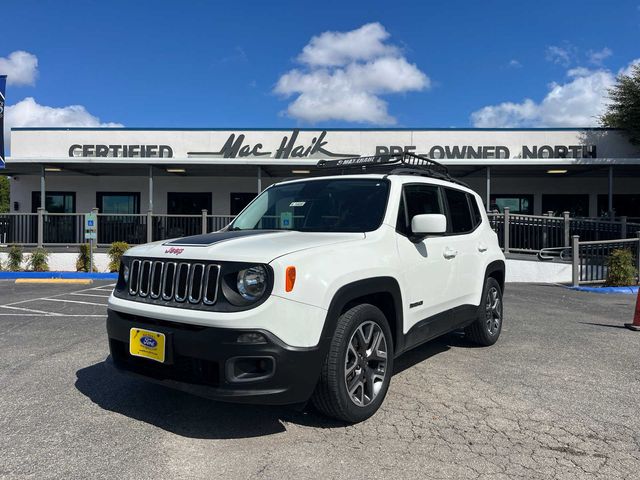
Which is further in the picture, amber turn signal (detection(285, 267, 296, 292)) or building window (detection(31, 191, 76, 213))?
building window (detection(31, 191, 76, 213))

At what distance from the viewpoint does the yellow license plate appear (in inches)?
124

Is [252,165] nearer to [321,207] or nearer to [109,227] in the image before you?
[109,227]

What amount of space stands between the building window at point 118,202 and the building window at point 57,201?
107 cm

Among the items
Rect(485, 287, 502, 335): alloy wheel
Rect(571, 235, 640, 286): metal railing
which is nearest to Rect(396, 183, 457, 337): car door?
Rect(485, 287, 502, 335): alloy wheel

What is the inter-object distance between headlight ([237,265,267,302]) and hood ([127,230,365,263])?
7cm

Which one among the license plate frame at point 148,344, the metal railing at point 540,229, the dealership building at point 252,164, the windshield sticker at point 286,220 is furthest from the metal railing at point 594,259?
the license plate frame at point 148,344

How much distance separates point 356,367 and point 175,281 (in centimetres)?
137

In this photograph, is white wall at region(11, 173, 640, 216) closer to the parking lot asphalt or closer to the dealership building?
the dealership building

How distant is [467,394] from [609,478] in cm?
141

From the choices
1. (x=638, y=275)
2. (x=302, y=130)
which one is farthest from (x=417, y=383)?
(x=302, y=130)

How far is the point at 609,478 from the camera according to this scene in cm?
273

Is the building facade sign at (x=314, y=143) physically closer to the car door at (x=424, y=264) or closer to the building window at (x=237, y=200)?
the building window at (x=237, y=200)

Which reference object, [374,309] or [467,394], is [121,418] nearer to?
[374,309]

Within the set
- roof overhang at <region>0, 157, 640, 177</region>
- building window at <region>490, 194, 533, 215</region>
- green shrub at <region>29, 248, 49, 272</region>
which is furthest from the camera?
building window at <region>490, 194, 533, 215</region>
